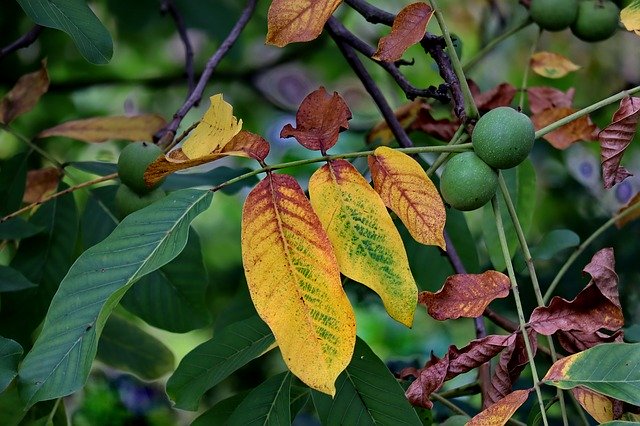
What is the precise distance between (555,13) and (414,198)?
627 mm

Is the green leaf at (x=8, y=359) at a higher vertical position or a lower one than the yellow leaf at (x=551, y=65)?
higher

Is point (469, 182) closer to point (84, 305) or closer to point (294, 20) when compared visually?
point (294, 20)

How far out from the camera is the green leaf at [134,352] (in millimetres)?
1426

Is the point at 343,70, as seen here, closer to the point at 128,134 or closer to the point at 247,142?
the point at 128,134

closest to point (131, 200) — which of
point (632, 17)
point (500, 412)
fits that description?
point (500, 412)

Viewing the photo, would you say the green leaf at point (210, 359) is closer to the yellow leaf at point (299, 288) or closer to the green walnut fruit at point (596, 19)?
the yellow leaf at point (299, 288)

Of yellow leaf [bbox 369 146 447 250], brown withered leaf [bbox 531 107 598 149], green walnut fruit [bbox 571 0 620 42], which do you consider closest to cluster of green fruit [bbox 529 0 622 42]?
green walnut fruit [bbox 571 0 620 42]

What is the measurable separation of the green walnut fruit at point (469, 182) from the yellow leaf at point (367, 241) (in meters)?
0.10

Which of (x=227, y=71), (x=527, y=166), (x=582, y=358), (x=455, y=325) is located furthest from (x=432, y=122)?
(x=455, y=325)

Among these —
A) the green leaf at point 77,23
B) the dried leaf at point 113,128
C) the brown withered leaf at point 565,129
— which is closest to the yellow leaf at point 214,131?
the green leaf at point 77,23

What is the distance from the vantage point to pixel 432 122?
136 centimetres

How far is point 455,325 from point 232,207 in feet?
2.80

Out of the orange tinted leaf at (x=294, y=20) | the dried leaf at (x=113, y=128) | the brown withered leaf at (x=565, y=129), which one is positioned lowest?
the brown withered leaf at (x=565, y=129)

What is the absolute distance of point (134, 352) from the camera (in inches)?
56.4
